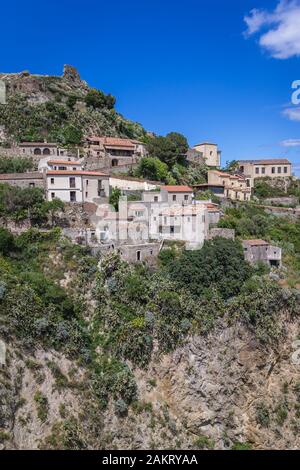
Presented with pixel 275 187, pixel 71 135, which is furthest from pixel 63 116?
pixel 275 187

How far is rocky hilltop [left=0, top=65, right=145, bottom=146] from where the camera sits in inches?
2356

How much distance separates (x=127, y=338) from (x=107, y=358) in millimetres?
1984

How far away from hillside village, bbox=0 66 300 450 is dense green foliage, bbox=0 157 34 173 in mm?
235

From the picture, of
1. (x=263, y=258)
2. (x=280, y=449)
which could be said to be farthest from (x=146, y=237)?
(x=280, y=449)

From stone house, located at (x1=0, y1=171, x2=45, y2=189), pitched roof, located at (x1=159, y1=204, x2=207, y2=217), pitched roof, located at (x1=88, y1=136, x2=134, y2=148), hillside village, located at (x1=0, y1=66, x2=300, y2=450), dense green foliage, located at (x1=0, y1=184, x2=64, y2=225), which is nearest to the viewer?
hillside village, located at (x1=0, y1=66, x2=300, y2=450)

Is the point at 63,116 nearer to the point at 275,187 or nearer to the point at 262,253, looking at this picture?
the point at 275,187

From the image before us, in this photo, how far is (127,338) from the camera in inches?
1277

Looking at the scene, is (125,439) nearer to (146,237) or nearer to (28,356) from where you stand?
(28,356)

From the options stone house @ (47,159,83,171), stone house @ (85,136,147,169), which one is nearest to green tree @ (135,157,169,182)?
stone house @ (85,136,147,169)

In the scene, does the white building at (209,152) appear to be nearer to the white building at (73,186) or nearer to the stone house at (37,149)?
the stone house at (37,149)

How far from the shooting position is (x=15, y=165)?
48.8m

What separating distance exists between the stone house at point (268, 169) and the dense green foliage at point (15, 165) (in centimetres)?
3365

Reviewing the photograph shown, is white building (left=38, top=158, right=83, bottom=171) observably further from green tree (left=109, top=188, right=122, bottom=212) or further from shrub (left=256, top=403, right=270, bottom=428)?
shrub (left=256, top=403, right=270, bottom=428)

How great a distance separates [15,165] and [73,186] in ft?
31.1
